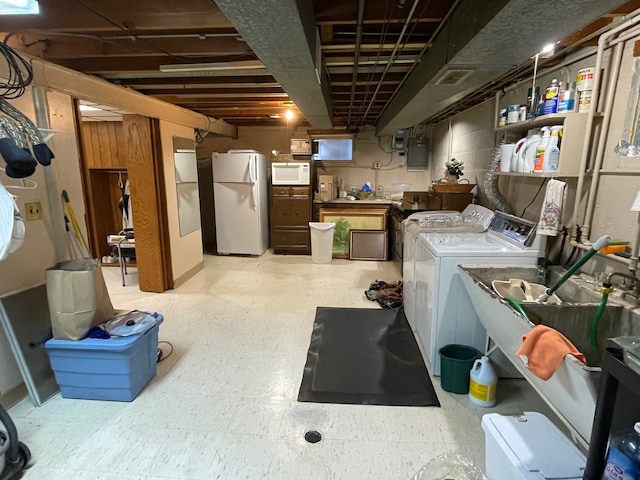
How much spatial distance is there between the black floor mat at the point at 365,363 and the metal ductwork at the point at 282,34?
2.06 meters

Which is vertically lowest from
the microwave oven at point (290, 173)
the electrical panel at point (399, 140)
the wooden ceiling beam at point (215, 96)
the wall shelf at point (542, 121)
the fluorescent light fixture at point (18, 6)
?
the microwave oven at point (290, 173)

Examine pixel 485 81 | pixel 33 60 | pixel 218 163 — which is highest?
pixel 33 60

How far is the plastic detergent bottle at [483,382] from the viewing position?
83.2 inches

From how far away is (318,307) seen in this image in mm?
3721

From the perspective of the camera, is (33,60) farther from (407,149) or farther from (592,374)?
(407,149)

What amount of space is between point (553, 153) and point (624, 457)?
1.74m

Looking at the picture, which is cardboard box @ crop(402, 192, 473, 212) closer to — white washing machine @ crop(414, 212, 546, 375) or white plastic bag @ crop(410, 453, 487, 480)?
white washing machine @ crop(414, 212, 546, 375)

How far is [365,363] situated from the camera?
2.67m

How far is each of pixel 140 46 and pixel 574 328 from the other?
3.16 meters

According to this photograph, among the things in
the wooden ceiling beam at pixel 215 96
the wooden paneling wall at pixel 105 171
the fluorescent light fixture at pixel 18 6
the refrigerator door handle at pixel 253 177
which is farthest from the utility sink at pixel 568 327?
the wooden paneling wall at pixel 105 171

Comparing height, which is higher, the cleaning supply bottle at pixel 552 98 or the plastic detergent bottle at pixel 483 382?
the cleaning supply bottle at pixel 552 98

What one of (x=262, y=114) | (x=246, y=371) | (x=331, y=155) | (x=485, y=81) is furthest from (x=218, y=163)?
(x=485, y=81)

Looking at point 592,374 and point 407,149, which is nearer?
point 592,374

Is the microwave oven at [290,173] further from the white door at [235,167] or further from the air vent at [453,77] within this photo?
the air vent at [453,77]
